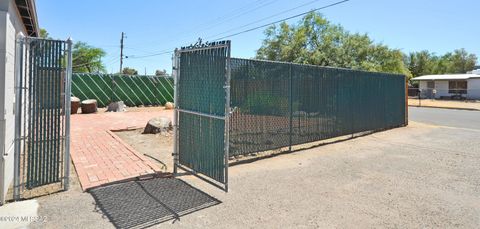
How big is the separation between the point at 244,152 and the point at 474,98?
38336 mm

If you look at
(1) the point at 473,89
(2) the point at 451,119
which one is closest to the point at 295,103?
(2) the point at 451,119

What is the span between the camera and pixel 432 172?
589cm

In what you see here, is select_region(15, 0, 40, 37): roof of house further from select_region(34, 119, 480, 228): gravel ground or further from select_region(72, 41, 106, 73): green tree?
select_region(72, 41, 106, 73): green tree

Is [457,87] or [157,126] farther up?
[457,87]

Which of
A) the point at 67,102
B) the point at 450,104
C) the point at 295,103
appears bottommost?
the point at 67,102

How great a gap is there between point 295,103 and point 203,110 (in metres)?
2.91

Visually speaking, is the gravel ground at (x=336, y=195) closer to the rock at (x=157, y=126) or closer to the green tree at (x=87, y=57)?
the rock at (x=157, y=126)

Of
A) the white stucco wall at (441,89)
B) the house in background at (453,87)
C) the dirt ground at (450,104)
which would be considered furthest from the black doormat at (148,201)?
the white stucco wall at (441,89)

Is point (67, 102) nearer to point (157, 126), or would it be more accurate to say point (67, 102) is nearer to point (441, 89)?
point (157, 126)

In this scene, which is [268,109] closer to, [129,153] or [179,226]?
[129,153]

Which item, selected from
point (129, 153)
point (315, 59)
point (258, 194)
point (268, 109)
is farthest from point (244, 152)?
point (315, 59)

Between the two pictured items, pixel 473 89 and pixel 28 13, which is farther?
pixel 473 89

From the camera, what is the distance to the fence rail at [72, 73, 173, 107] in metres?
17.3

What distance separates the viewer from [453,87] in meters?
37.5
